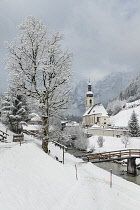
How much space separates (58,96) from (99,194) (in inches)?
365

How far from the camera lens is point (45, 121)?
16938 mm

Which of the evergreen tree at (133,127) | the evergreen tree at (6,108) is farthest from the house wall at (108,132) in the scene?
the evergreen tree at (6,108)

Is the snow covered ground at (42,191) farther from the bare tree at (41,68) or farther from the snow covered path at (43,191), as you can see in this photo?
the bare tree at (41,68)

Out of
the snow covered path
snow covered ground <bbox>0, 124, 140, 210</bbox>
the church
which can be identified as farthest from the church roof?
snow covered ground <bbox>0, 124, 140, 210</bbox>

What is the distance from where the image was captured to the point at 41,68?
14891 millimetres

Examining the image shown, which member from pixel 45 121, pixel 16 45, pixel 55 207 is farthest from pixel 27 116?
pixel 55 207

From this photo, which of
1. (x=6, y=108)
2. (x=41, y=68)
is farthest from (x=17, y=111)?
(x=41, y=68)

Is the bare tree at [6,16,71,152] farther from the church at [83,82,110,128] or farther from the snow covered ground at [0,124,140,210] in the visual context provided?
the church at [83,82,110,128]

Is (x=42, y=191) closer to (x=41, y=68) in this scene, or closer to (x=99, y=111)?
(x=41, y=68)

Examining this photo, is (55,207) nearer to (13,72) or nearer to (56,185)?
(56,185)

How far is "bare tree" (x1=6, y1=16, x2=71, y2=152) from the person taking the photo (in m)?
15.6

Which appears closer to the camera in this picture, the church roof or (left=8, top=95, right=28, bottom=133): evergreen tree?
(left=8, top=95, right=28, bottom=133): evergreen tree

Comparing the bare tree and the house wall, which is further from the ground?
the bare tree

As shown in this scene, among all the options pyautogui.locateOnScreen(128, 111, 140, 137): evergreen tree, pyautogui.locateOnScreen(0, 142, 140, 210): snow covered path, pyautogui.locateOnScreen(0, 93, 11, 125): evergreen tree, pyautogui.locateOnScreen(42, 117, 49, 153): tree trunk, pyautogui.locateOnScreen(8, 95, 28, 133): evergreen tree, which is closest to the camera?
pyautogui.locateOnScreen(0, 142, 140, 210): snow covered path
